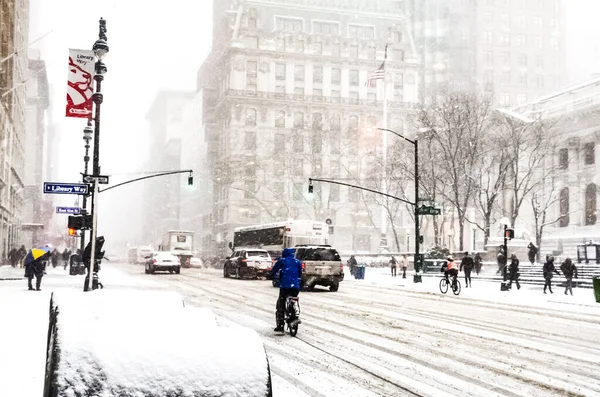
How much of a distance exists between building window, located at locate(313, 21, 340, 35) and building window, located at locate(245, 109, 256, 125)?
18.4 metres

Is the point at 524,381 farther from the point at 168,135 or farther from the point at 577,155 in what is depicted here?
the point at 168,135

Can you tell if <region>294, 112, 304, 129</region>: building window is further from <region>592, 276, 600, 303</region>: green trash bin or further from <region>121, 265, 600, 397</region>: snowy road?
<region>121, 265, 600, 397</region>: snowy road

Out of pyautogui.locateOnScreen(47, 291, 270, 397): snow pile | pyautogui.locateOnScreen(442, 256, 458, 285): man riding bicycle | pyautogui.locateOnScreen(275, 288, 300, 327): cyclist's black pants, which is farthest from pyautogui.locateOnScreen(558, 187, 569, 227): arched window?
pyautogui.locateOnScreen(47, 291, 270, 397): snow pile

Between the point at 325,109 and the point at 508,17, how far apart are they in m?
49.9

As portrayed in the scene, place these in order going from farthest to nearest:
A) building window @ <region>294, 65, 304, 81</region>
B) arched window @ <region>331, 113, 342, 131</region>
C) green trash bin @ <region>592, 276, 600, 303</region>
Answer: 1. building window @ <region>294, 65, 304, 81</region>
2. arched window @ <region>331, 113, 342, 131</region>
3. green trash bin @ <region>592, 276, 600, 303</region>

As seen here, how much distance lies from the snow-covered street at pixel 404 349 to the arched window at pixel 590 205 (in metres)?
38.4

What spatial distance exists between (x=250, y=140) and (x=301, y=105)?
915 cm

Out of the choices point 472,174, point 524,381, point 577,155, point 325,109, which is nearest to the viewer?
point 524,381

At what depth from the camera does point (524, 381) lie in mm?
8219

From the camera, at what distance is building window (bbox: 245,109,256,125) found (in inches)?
3551

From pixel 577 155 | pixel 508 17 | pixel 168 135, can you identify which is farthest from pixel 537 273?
pixel 168 135

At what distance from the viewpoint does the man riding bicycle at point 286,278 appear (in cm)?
1257

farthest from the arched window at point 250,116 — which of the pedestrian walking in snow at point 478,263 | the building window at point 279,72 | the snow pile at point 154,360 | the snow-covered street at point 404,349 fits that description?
the snow pile at point 154,360

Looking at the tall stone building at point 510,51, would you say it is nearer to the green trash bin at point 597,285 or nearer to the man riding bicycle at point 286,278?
the green trash bin at point 597,285
